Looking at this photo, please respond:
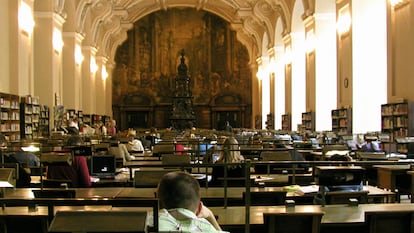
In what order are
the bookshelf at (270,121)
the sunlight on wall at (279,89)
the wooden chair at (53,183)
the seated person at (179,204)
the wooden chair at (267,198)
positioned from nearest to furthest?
the seated person at (179,204)
the wooden chair at (267,198)
the wooden chair at (53,183)
the sunlight on wall at (279,89)
the bookshelf at (270,121)

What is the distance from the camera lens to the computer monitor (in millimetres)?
9953

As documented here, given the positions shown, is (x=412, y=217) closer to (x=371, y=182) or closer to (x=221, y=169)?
(x=221, y=169)

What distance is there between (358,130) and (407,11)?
→ 554cm

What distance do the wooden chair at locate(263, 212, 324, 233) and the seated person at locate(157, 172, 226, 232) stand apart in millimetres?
1246

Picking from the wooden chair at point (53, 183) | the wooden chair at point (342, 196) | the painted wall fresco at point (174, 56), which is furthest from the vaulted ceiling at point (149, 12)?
the wooden chair at point (342, 196)

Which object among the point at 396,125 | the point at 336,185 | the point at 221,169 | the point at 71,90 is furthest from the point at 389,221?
the point at 71,90

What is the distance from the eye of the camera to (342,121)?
2264 cm

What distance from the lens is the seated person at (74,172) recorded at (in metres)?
8.59

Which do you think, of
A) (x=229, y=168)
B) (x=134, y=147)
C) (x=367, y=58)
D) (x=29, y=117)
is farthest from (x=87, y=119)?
(x=229, y=168)

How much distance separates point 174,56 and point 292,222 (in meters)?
42.7

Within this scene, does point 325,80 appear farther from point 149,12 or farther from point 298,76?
point 149,12

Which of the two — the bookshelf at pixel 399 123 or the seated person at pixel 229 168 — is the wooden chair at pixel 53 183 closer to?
the seated person at pixel 229 168

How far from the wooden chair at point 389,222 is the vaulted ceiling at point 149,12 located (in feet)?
73.8

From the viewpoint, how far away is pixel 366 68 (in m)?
21.6
